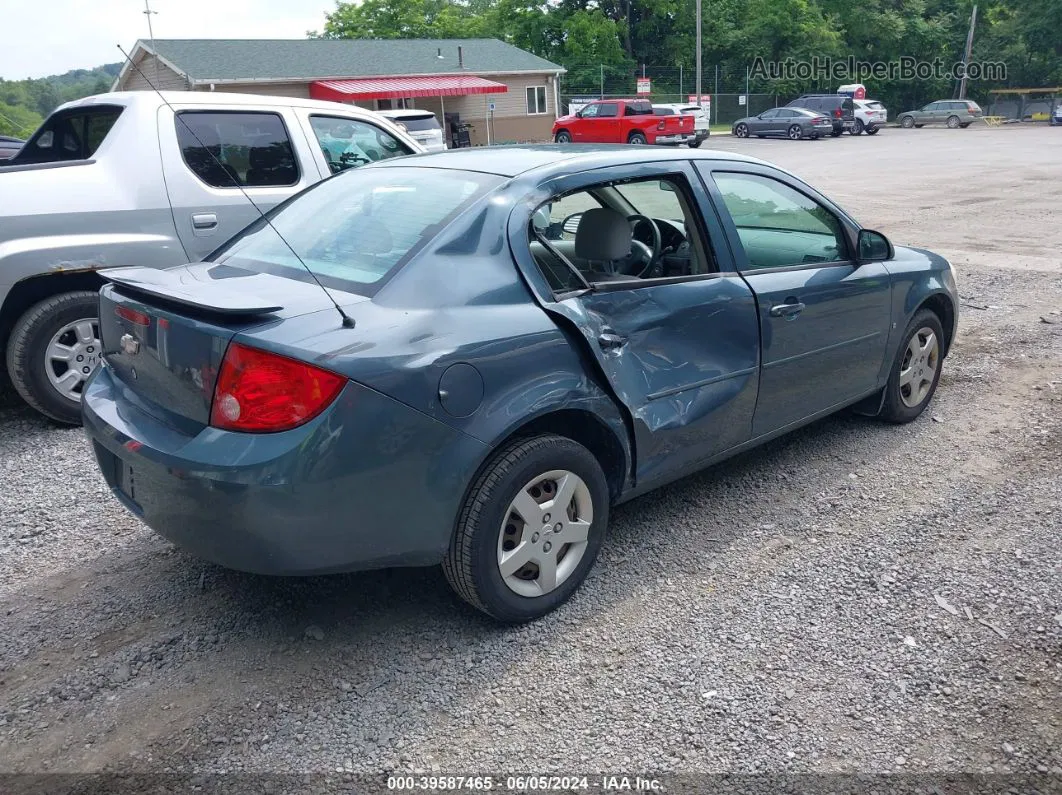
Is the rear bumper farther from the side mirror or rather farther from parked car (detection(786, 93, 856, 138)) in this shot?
parked car (detection(786, 93, 856, 138))

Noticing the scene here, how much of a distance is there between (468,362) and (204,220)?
3400mm

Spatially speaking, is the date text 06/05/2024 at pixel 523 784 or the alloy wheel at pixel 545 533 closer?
the date text 06/05/2024 at pixel 523 784

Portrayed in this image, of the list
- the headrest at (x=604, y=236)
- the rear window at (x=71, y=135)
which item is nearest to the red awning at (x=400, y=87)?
the rear window at (x=71, y=135)

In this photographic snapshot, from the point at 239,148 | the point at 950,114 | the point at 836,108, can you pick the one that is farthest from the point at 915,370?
the point at 950,114

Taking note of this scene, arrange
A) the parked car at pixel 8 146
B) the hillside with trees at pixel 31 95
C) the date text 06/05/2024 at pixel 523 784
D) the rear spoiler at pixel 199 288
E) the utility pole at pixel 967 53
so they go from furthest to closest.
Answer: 1. the utility pole at pixel 967 53
2. the parked car at pixel 8 146
3. the hillside with trees at pixel 31 95
4. the rear spoiler at pixel 199 288
5. the date text 06/05/2024 at pixel 523 784

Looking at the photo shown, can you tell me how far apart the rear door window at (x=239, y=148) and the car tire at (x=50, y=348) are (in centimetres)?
114

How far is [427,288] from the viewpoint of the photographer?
3.03m

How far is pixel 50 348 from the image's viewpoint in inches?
204

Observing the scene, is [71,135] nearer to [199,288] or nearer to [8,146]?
[199,288]

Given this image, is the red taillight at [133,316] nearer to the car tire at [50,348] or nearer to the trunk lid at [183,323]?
the trunk lid at [183,323]

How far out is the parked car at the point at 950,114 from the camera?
4581cm

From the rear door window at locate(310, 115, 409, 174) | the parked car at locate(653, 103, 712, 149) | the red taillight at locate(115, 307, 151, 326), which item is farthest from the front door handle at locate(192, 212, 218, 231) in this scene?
the parked car at locate(653, 103, 712, 149)

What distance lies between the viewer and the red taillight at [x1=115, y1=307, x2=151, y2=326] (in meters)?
3.12

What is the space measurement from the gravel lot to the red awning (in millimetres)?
32640
